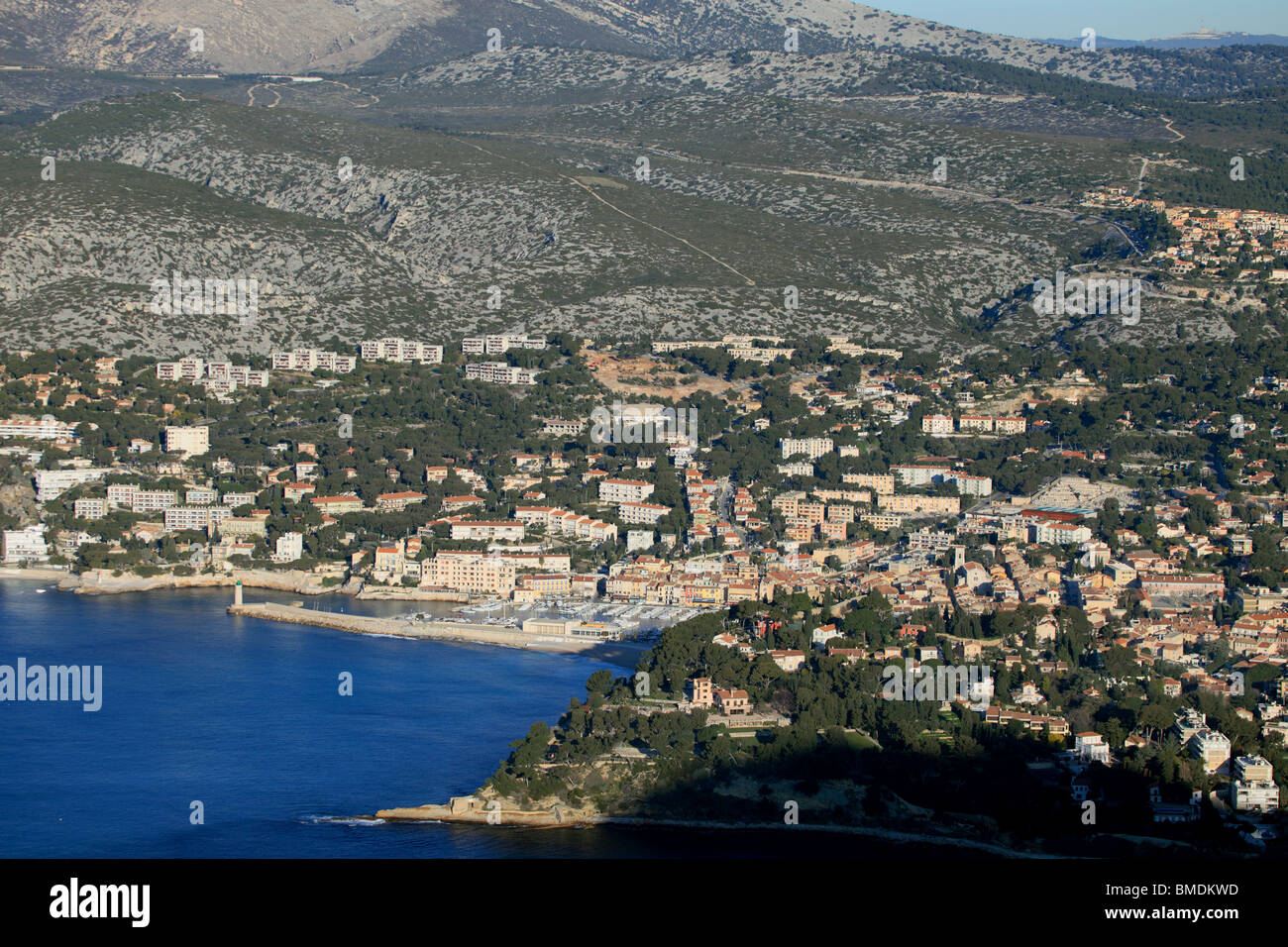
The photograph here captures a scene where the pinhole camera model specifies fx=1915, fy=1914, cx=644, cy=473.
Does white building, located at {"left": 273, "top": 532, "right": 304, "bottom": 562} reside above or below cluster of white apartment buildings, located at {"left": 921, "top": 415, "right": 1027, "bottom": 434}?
below

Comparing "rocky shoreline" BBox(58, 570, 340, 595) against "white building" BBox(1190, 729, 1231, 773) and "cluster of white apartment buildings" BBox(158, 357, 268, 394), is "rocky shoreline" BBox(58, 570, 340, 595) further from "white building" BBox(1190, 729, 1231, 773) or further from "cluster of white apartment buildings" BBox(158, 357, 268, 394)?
"white building" BBox(1190, 729, 1231, 773)

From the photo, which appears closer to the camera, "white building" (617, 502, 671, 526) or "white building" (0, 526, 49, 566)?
"white building" (0, 526, 49, 566)

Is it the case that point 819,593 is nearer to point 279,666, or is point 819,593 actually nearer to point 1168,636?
point 1168,636

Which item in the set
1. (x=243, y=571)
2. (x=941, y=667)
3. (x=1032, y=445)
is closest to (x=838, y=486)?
(x=1032, y=445)

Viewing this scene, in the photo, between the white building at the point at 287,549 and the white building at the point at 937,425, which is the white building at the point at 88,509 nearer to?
the white building at the point at 287,549

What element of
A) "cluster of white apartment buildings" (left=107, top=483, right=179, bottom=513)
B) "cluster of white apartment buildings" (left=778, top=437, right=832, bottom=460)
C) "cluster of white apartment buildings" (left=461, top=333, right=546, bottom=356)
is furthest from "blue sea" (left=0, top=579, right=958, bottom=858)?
"cluster of white apartment buildings" (left=461, top=333, right=546, bottom=356)

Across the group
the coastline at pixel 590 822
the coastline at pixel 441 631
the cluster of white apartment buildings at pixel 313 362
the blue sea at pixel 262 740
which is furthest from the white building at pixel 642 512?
the coastline at pixel 590 822
